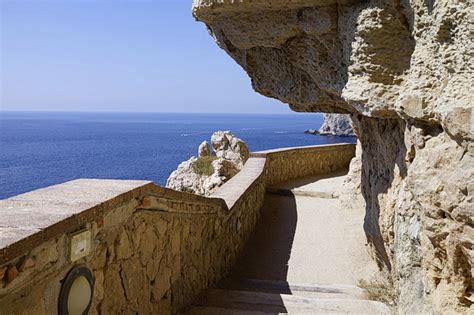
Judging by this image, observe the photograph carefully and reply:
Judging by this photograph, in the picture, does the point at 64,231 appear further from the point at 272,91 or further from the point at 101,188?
the point at 272,91

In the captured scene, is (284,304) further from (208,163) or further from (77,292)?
(208,163)

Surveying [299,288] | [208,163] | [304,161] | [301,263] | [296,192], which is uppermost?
[304,161]

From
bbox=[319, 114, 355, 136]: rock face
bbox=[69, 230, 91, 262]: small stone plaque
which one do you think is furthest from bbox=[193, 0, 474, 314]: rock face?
bbox=[319, 114, 355, 136]: rock face

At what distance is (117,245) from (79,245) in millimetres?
533

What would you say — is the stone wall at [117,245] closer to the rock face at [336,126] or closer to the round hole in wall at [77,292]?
the round hole in wall at [77,292]

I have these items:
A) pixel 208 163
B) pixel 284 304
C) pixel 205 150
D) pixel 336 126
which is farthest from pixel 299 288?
pixel 336 126

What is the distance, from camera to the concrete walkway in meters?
4.93

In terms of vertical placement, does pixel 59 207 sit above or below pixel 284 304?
above

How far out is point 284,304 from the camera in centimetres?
498

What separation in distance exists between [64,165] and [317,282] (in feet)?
162

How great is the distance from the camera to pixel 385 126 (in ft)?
18.1

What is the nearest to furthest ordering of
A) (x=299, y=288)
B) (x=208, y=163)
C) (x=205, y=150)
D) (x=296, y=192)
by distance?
(x=299, y=288) < (x=296, y=192) < (x=208, y=163) < (x=205, y=150)

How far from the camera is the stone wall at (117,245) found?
2230mm

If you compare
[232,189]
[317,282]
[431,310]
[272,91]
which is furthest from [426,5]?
[232,189]
